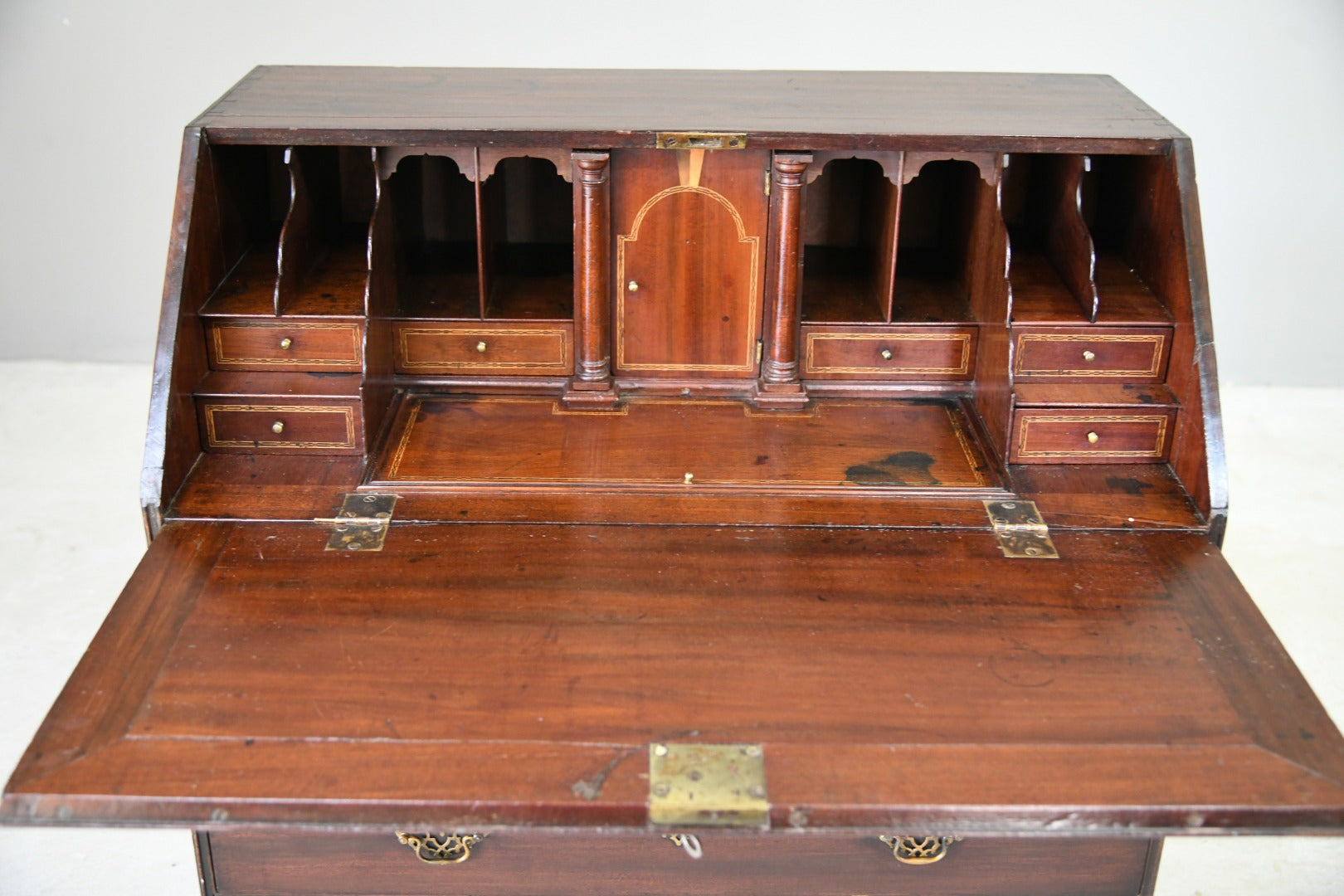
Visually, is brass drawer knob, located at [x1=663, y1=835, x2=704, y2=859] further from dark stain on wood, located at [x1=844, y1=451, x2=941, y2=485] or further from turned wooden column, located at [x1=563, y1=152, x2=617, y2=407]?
turned wooden column, located at [x1=563, y1=152, x2=617, y2=407]

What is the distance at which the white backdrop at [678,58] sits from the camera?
15.7 feet

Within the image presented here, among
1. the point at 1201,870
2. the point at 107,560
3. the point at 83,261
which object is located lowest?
the point at 1201,870

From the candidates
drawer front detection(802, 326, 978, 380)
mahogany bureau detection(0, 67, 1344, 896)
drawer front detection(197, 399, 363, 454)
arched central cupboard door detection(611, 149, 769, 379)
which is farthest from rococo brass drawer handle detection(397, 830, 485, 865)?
drawer front detection(802, 326, 978, 380)

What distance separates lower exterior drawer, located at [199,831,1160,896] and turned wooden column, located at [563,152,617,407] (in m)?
0.97

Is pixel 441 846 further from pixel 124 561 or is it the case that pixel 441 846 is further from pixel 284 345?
pixel 124 561

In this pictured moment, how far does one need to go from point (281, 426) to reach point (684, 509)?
861mm

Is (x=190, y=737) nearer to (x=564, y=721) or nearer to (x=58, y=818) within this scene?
(x=58, y=818)

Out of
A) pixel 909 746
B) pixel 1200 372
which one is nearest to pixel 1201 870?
pixel 1200 372

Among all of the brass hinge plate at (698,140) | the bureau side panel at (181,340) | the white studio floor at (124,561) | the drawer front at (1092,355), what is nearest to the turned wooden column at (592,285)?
the brass hinge plate at (698,140)

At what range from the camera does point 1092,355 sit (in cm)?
301

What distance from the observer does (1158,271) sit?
3.04 meters

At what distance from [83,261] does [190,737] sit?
3.56 meters

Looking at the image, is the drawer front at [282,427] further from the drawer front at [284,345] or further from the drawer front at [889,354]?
the drawer front at [889,354]

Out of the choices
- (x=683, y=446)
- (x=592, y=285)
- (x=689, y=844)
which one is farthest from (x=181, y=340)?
(x=689, y=844)
